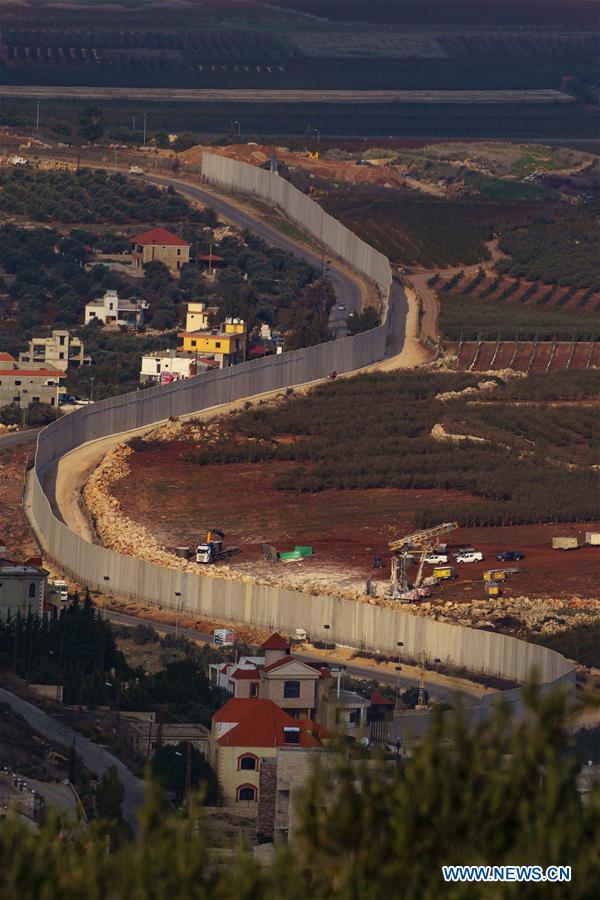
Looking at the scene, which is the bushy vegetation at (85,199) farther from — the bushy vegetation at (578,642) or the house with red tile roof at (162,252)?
the bushy vegetation at (578,642)

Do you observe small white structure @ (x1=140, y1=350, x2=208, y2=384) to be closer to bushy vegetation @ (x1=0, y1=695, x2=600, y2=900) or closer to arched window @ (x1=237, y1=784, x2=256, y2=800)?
arched window @ (x1=237, y1=784, x2=256, y2=800)

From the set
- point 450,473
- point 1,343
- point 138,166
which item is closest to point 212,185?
point 138,166

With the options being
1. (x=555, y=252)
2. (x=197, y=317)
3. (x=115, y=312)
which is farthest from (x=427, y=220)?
→ (x=197, y=317)

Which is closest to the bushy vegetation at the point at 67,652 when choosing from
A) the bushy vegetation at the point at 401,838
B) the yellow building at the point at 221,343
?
the bushy vegetation at the point at 401,838

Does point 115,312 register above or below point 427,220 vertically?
below

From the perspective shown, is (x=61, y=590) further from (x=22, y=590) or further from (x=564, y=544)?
(x=564, y=544)

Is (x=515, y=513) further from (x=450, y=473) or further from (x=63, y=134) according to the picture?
(x=63, y=134)

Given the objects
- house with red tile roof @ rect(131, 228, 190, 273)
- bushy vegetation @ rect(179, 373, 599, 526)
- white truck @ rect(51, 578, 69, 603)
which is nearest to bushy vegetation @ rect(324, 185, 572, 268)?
house with red tile roof @ rect(131, 228, 190, 273)
